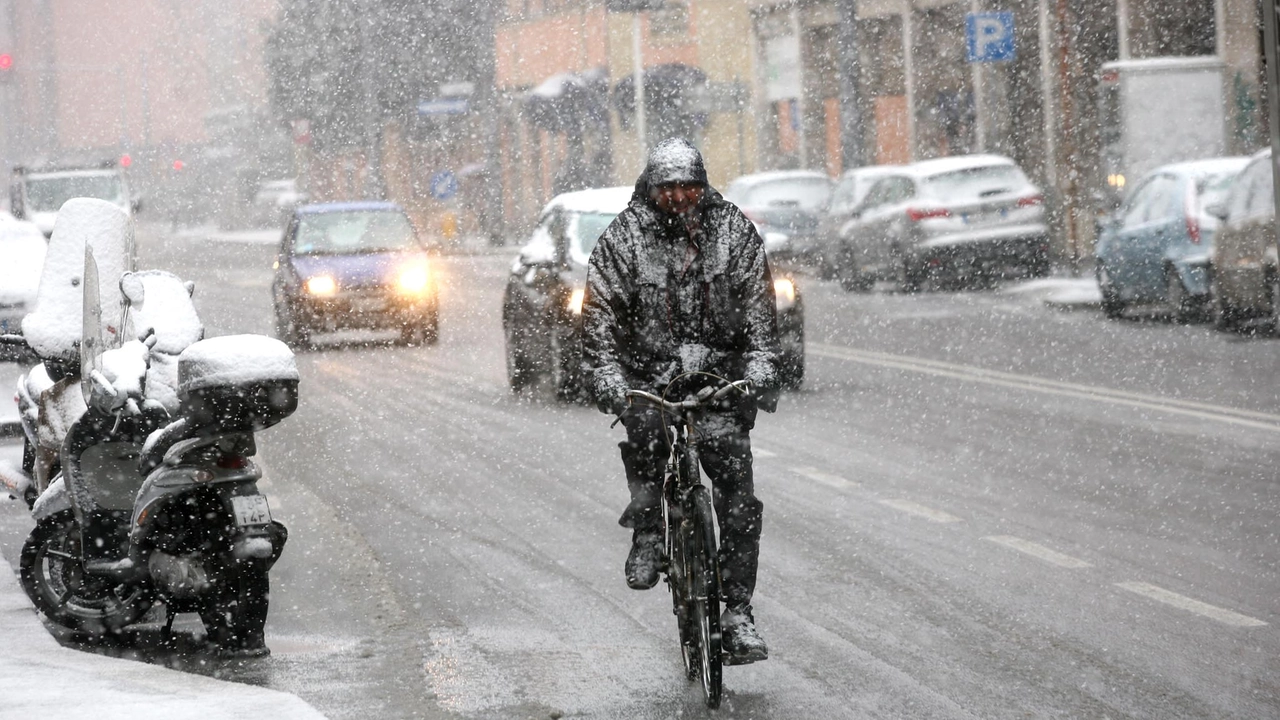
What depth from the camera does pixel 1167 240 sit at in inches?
774

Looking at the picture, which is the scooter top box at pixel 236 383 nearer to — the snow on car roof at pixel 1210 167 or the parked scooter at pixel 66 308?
the parked scooter at pixel 66 308

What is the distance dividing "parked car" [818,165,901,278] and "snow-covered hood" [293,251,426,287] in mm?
8585

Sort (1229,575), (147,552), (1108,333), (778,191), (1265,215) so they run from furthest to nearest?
(778,191) → (1108,333) → (1265,215) → (1229,575) → (147,552)

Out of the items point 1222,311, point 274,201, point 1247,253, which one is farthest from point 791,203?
point 274,201

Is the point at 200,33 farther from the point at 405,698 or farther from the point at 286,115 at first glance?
the point at 405,698

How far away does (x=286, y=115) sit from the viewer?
70.5m

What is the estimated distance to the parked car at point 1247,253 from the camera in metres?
17.3

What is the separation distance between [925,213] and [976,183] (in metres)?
0.74

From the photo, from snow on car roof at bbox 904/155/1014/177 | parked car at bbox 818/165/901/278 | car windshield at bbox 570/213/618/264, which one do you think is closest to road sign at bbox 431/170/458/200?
parked car at bbox 818/165/901/278

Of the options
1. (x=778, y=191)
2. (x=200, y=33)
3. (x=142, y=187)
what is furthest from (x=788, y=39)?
(x=142, y=187)

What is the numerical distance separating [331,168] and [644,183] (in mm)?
68684

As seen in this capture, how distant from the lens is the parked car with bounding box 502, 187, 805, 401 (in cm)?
1476

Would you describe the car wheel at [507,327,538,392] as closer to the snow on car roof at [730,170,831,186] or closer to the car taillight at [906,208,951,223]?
the car taillight at [906,208,951,223]

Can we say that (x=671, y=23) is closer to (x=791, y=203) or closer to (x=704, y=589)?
(x=791, y=203)
